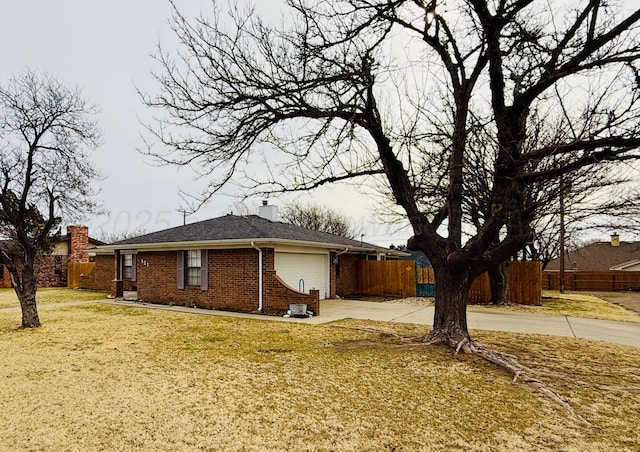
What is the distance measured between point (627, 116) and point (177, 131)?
22.0 ft

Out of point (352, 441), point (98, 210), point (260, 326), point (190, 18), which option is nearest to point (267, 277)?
point (260, 326)

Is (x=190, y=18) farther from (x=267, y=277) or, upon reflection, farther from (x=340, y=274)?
(x=340, y=274)

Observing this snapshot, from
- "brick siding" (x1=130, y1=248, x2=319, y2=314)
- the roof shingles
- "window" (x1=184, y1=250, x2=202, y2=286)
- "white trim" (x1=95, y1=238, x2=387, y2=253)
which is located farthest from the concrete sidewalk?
the roof shingles

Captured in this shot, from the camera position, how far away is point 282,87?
22.3ft

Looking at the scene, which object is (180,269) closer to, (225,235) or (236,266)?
(225,235)

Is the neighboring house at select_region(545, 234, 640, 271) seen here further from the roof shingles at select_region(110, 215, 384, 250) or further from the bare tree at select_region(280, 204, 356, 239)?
the roof shingles at select_region(110, 215, 384, 250)

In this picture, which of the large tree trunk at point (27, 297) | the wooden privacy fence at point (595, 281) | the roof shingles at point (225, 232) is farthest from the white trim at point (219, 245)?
the wooden privacy fence at point (595, 281)

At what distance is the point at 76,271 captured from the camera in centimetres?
2388

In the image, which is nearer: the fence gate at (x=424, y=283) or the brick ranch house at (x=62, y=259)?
the fence gate at (x=424, y=283)

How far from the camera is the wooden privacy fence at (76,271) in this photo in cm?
2372

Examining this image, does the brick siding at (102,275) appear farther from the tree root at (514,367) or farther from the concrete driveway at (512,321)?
the tree root at (514,367)

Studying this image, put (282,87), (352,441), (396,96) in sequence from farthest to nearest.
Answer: (396,96)
(282,87)
(352,441)

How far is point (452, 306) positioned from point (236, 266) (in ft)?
26.2

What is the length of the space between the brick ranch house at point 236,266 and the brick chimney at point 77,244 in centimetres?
883
